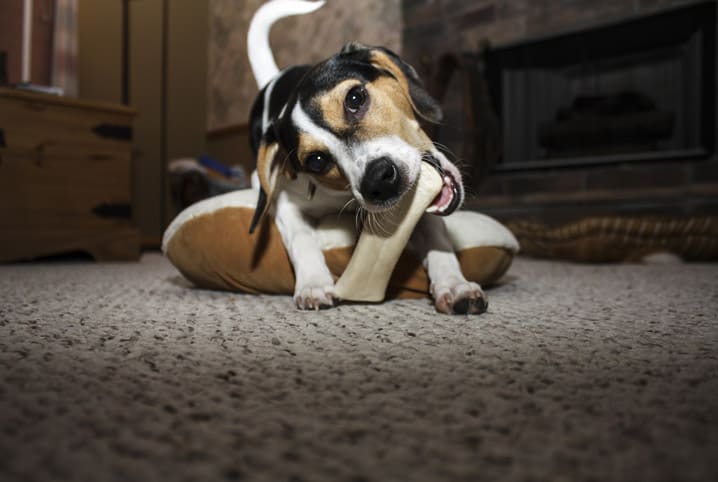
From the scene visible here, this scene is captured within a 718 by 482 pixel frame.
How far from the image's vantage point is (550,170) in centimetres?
359

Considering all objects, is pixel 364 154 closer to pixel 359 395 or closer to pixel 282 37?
pixel 359 395

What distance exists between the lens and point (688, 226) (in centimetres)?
256

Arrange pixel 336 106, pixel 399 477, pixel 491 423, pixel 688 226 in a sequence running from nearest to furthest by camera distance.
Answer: pixel 399 477 → pixel 491 423 → pixel 336 106 → pixel 688 226

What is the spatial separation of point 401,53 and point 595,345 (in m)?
3.69

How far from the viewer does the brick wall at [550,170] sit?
313 centimetres

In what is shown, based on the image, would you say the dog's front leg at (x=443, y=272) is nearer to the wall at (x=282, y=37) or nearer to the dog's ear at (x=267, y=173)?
the dog's ear at (x=267, y=173)

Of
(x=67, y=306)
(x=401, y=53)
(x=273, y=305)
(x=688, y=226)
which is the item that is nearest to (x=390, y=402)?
(x=273, y=305)

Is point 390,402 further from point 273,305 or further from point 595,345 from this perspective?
point 273,305

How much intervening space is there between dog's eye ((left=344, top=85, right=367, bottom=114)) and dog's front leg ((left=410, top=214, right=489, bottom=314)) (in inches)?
12.6

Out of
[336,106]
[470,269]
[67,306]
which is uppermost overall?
[336,106]

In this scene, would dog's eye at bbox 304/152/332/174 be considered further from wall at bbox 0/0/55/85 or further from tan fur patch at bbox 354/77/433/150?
wall at bbox 0/0/55/85

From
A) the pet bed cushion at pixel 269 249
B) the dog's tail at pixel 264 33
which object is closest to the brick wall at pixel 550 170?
the dog's tail at pixel 264 33

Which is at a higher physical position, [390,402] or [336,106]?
[336,106]

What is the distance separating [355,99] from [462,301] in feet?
1.65
